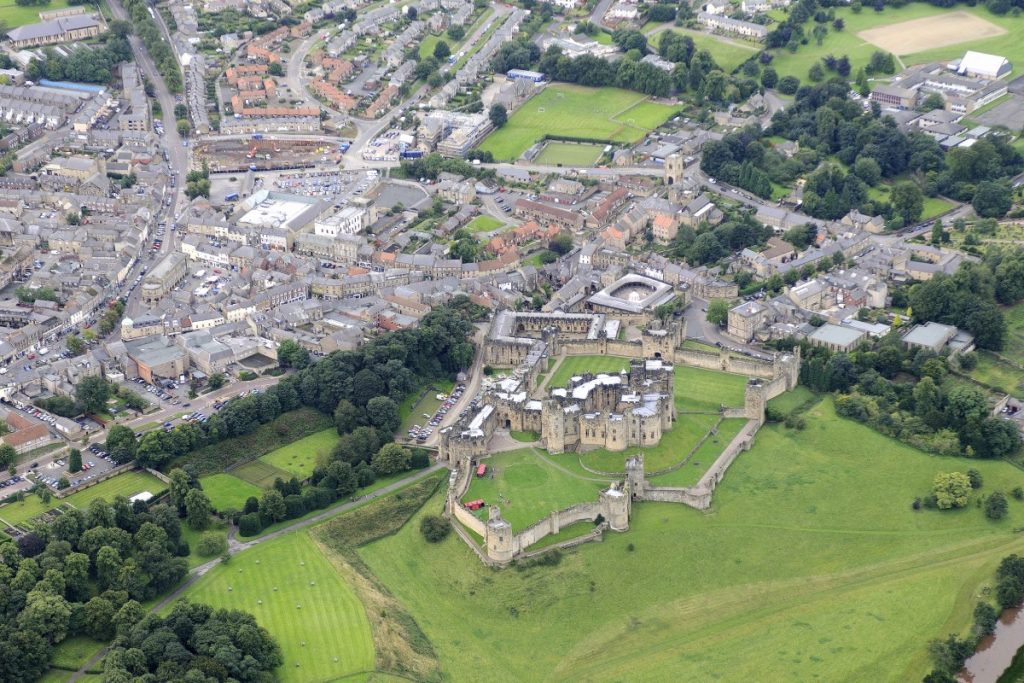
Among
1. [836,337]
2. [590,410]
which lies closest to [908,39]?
[836,337]

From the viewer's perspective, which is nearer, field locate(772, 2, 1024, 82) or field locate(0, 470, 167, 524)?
field locate(0, 470, 167, 524)

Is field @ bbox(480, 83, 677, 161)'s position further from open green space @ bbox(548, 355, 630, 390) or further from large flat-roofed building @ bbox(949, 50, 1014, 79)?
open green space @ bbox(548, 355, 630, 390)

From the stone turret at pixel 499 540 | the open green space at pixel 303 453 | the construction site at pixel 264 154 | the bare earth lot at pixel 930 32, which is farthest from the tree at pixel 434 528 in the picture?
the bare earth lot at pixel 930 32

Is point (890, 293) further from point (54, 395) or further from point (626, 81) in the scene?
point (54, 395)

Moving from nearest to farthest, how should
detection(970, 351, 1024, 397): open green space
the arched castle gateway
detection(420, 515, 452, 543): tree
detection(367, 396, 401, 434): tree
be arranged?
detection(420, 515, 452, 543): tree < the arched castle gateway < detection(367, 396, 401, 434): tree < detection(970, 351, 1024, 397): open green space

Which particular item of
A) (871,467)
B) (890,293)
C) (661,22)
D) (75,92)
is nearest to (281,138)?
(75,92)

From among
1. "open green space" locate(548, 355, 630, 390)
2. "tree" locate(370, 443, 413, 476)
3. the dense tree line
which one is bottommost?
"open green space" locate(548, 355, 630, 390)

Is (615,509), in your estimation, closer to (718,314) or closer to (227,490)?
(227,490)

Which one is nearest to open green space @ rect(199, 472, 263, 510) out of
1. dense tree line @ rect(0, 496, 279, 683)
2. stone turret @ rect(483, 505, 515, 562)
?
dense tree line @ rect(0, 496, 279, 683)
